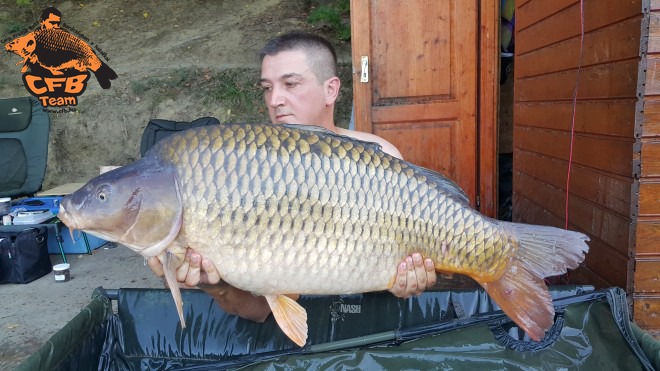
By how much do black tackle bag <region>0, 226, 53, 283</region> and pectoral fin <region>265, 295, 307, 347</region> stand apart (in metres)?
2.64

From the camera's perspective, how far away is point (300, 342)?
1.11 m

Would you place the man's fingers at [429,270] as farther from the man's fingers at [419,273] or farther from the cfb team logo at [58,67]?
the cfb team logo at [58,67]

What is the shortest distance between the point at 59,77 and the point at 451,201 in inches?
241

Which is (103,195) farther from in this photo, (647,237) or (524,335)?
(647,237)

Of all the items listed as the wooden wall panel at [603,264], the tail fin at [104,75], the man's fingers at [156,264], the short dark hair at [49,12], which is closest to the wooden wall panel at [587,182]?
the wooden wall panel at [603,264]

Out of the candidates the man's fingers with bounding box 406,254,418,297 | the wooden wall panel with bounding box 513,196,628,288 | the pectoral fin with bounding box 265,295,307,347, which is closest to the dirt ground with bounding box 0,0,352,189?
the wooden wall panel with bounding box 513,196,628,288

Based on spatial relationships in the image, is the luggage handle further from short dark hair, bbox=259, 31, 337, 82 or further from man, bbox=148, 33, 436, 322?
short dark hair, bbox=259, 31, 337, 82

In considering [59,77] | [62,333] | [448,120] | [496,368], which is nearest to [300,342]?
[496,368]

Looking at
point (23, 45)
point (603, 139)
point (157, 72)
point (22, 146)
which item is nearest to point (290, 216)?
point (603, 139)

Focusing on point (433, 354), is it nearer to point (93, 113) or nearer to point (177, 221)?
point (177, 221)

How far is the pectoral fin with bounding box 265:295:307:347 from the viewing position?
1.11 m

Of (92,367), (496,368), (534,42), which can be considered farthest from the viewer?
(534,42)

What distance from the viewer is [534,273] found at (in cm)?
115

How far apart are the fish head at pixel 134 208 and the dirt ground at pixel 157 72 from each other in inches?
172
